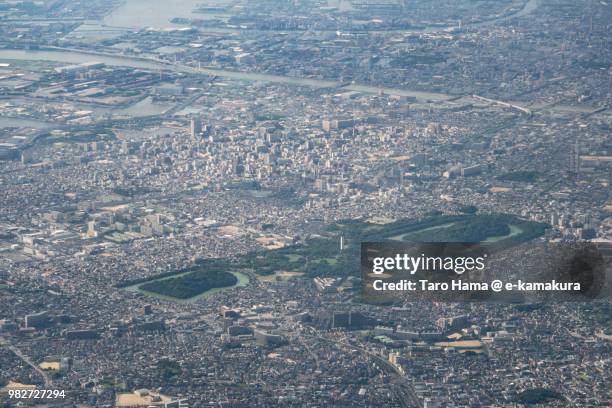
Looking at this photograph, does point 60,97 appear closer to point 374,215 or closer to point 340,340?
point 374,215

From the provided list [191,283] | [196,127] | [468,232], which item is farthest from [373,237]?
[196,127]

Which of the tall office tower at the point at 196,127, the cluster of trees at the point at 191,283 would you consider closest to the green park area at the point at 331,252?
the cluster of trees at the point at 191,283

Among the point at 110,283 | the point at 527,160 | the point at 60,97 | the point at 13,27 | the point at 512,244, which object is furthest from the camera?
the point at 13,27

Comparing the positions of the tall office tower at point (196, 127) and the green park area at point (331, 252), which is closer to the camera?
the green park area at point (331, 252)

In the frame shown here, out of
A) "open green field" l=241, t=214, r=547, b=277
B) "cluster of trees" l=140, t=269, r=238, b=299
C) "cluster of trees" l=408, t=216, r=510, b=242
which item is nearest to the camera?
"cluster of trees" l=140, t=269, r=238, b=299

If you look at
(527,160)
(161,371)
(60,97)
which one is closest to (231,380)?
(161,371)

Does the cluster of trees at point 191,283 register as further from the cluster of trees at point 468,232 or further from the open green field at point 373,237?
the cluster of trees at point 468,232

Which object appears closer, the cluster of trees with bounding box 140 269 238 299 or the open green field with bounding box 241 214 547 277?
the cluster of trees with bounding box 140 269 238 299

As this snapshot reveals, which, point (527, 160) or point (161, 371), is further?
point (527, 160)

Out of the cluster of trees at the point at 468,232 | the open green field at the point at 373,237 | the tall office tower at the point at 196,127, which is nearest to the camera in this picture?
the open green field at the point at 373,237

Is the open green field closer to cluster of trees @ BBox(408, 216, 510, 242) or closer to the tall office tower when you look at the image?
cluster of trees @ BBox(408, 216, 510, 242)

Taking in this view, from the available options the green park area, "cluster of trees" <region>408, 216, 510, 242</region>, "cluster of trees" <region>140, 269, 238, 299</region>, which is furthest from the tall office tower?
"cluster of trees" <region>140, 269, 238, 299</region>
